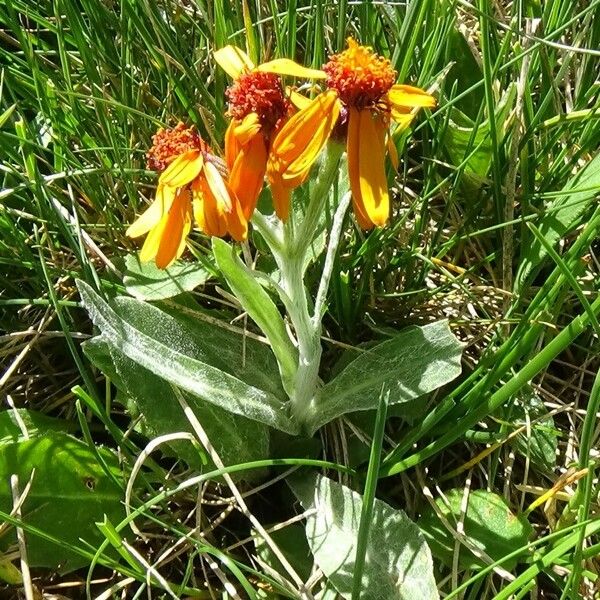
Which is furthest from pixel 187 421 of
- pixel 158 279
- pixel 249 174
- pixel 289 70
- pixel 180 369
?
pixel 289 70

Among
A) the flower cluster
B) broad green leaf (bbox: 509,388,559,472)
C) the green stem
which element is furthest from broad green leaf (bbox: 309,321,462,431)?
the flower cluster

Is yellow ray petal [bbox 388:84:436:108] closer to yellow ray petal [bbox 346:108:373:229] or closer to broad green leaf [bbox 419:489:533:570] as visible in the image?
yellow ray petal [bbox 346:108:373:229]

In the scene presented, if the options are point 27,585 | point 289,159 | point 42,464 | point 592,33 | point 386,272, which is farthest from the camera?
point 592,33

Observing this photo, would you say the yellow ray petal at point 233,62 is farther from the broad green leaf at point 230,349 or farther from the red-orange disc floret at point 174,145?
the broad green leaf at point 230,349

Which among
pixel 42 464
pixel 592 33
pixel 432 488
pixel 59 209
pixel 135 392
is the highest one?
pixel 592 33

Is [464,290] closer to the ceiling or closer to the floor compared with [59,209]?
closer to the floor

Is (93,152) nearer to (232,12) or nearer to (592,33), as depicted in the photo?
(232,12)

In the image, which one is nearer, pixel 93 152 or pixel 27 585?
pixel 27 585

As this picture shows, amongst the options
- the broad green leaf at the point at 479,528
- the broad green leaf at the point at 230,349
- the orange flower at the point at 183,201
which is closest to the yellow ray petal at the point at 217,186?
the orange flower at the point at 183,201

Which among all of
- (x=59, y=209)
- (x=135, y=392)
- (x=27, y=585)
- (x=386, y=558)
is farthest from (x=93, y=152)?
(x=386, y=558)
